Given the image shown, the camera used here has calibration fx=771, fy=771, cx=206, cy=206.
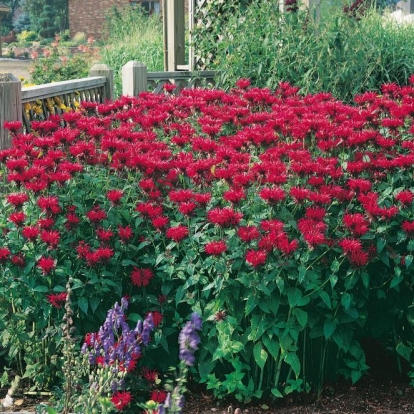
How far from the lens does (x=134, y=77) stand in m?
8.55

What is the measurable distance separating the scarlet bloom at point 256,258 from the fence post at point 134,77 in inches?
218

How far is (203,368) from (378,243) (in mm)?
1018

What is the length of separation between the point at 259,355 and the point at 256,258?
20.7 inches

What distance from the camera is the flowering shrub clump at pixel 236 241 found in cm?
347

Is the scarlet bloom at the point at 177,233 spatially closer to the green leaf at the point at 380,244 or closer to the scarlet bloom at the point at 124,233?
the scarlet bloom at the point at 124,233

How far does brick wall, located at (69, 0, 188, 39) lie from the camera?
4474 centimetres

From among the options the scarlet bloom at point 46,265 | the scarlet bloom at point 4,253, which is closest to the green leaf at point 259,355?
the scarlet bloom at point 46,265

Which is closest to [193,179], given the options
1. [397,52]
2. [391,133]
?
[391,133]

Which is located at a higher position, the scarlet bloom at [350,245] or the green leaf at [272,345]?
the scarlet bloom at [350,245]

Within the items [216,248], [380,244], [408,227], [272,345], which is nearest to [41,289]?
[216,248]

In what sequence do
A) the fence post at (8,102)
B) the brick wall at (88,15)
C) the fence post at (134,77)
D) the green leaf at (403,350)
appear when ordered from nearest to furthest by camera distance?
the green leaf at (403,350), the fence post at (8,102), the fence post at (134,77), the brick wall at (88,15)

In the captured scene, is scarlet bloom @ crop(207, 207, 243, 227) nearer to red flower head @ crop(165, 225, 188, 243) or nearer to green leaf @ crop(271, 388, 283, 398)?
red flower head @ crop(165, 225, 188, 243)

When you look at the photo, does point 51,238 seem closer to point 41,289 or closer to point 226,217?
point 41,289

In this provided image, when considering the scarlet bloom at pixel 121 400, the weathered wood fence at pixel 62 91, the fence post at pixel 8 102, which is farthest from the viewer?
the weathered wood fence at pixel 62 91
